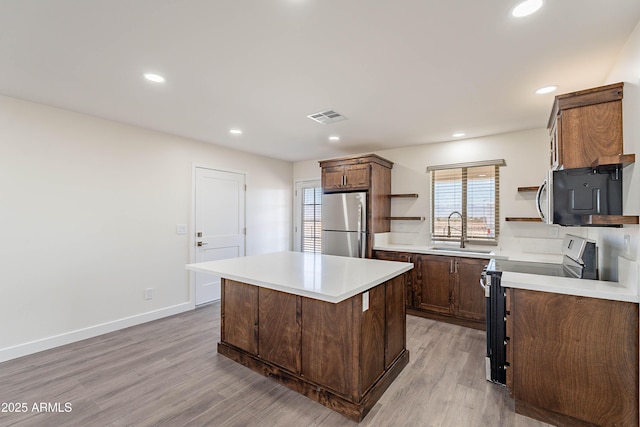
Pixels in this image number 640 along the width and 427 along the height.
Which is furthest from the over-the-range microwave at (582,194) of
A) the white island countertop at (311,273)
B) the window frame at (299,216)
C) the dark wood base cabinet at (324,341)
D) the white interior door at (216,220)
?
the window frame at (299,216)

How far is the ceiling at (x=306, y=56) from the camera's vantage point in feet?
5.14

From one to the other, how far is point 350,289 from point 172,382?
1781mm

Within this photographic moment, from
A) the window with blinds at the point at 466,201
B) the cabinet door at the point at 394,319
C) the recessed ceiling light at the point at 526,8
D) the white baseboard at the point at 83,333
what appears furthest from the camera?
the window with blinds at the point at 466,201

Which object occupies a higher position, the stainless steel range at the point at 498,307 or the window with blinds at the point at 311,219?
the window with blinds at the point at 311,219

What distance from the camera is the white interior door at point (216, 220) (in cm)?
428

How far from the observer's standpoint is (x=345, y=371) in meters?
1.94

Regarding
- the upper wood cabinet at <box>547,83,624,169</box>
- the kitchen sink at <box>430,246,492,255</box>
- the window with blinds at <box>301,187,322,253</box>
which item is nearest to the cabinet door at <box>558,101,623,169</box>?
the upper wood cabinet at <box>547,83,624,169</box>

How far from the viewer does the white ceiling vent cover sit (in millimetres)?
3127

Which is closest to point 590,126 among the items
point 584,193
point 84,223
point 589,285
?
point 584,193

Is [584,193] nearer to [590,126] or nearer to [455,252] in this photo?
[590,126]

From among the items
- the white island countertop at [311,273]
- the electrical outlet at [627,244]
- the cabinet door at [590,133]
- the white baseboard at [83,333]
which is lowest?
the white baseboard at [83,333]

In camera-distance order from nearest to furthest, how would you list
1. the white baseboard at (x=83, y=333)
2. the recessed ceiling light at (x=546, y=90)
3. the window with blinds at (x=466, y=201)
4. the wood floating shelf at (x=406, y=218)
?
1. the recessed ceiling light at (x=546, y=90)
2. the white baseboard at (x=83, y=333)
3. the window with blinds at (x=466, y=201)
4. the wood floating shelf at (x=406, y=218)

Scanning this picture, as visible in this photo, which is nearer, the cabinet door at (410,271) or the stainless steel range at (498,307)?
the stainless steel range at (498,307)

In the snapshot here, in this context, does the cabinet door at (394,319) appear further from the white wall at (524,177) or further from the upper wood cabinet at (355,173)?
the upper wood cabinet at (355,173)
